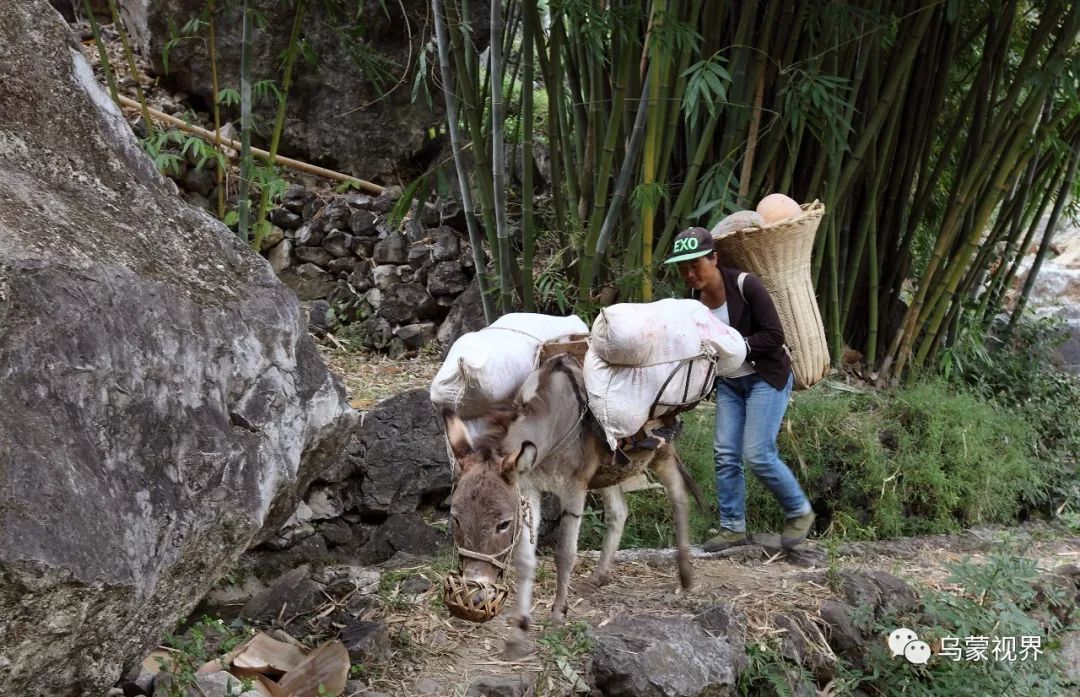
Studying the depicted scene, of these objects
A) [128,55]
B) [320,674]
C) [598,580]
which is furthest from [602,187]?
[320,674]

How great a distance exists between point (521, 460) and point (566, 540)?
2.02ft

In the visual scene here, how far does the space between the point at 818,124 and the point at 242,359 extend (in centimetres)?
326

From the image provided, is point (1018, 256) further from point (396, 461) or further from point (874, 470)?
point (396, 461)

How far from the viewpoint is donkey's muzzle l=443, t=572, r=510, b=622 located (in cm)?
279

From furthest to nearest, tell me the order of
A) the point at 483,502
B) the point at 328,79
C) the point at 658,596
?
the point at 328,79 < the point at 658,596 < the point at 483,502

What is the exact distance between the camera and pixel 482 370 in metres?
3.16

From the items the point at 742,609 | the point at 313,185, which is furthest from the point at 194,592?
the point at 313,185

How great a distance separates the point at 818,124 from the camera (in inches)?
195

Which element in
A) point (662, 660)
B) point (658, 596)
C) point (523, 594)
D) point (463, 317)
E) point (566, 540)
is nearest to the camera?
point (662, 660)

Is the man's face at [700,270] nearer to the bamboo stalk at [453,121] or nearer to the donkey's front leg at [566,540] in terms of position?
the donkey's front leg at [566,540]

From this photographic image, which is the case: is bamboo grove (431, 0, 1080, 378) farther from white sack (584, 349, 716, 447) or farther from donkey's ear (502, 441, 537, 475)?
donkey's ear (502, 441, 537, 475)

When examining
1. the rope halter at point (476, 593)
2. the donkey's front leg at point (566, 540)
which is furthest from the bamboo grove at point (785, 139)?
the rope halter at point (476, 593)

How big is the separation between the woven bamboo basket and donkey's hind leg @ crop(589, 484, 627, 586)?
35.6 inches

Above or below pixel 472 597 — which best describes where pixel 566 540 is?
below
